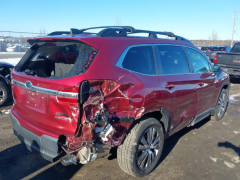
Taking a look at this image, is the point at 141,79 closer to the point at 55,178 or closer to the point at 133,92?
the point at 133,92

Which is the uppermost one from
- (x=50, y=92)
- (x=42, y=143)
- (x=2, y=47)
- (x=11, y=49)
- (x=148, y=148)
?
(x=2, y=47)

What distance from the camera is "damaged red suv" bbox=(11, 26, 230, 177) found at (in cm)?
233

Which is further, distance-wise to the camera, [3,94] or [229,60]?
[229,60]

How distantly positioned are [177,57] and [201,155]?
5.75 feet

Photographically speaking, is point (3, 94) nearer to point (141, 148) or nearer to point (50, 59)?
point (50, 59)

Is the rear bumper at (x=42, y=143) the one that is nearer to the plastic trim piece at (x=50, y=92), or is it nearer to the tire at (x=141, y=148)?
the plastic trim piece at (x=50, y=92)

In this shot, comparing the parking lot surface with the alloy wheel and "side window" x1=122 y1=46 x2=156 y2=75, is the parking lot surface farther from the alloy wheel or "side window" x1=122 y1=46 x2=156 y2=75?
"side window" x1=122 y1=46 x2=156 y2=75

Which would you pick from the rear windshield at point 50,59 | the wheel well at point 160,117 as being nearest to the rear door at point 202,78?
the wheel well at point 160,117

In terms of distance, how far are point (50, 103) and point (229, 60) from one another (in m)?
9.48

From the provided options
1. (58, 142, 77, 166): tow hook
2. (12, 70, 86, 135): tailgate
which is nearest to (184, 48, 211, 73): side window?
(12, 70, 86, 135): tailgate

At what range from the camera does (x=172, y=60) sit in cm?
344

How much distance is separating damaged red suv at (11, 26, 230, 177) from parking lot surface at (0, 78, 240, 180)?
394 millimetres

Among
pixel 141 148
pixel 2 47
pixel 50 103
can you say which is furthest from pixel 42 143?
pixel 2 47

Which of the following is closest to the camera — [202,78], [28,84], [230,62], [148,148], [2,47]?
[28,84]
